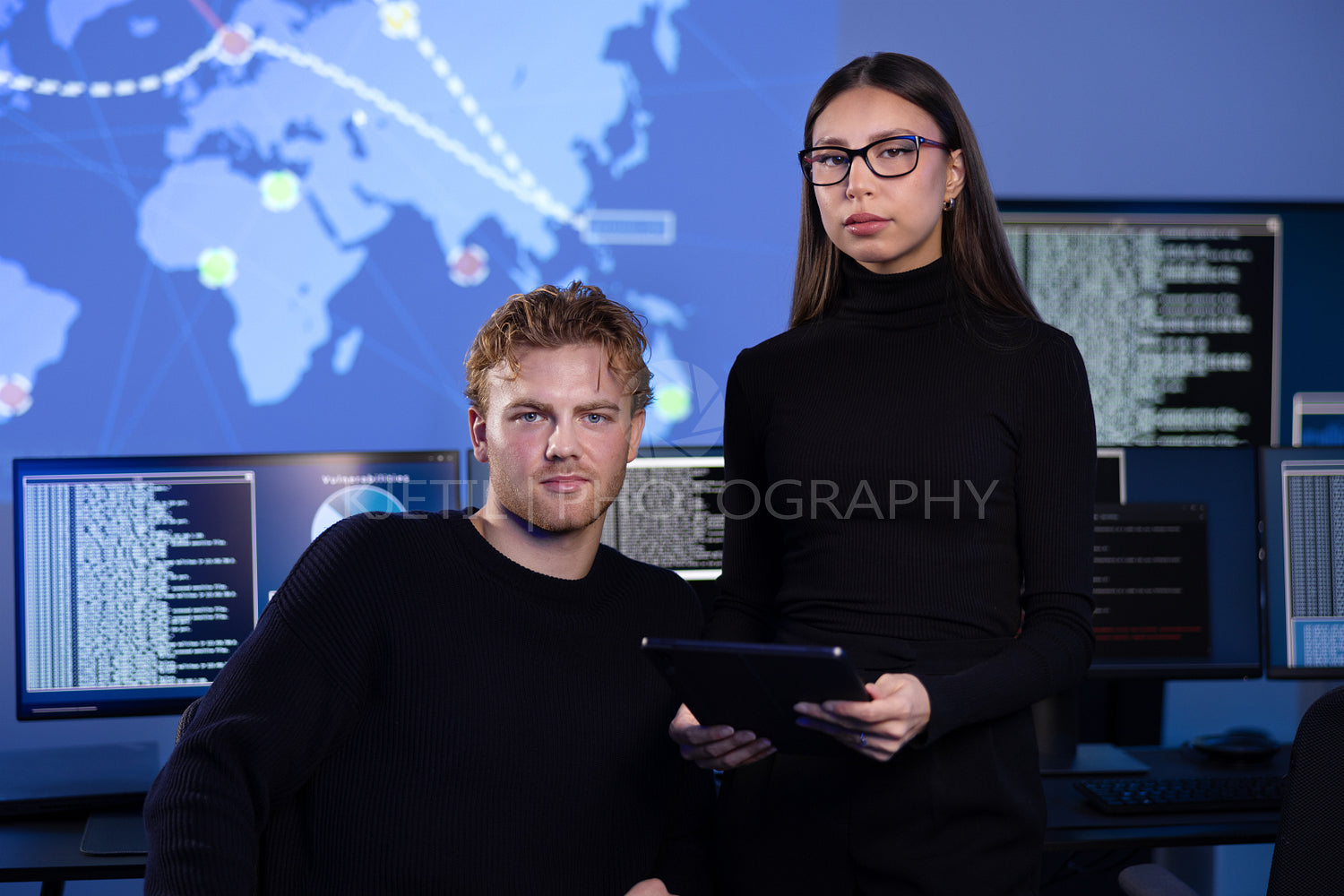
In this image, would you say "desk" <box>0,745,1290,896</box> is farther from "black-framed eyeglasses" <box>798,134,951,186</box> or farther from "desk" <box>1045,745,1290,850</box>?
"black-framed eyeglasses" <box>798,134,951,186</box>

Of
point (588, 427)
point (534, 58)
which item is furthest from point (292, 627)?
Result: point (534, 58)

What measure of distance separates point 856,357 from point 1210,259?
1.78m

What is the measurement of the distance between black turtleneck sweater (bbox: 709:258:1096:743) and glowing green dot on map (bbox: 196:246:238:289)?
5.26 ft

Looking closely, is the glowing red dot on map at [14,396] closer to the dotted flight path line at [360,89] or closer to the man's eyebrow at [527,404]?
the dotted flight path line at [360,89]

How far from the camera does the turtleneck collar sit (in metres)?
1.28

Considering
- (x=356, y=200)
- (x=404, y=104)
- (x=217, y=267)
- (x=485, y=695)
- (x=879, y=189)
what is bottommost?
(x=485, y=695)

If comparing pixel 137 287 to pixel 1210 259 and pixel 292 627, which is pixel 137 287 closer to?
pixel 292 627

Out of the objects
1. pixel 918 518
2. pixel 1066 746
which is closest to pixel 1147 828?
pixel 1066 746

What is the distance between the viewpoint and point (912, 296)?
1.28 m

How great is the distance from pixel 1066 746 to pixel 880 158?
51.6 inches

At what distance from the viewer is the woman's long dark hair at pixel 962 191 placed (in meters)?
1.25

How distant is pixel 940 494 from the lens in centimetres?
118

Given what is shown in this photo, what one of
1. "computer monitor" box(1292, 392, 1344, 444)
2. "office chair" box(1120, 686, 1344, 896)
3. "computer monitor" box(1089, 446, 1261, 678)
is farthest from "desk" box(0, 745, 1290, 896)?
"computer monitor" box(1292, 392, 1344, 444)

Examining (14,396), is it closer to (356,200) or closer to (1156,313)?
(356,200)
